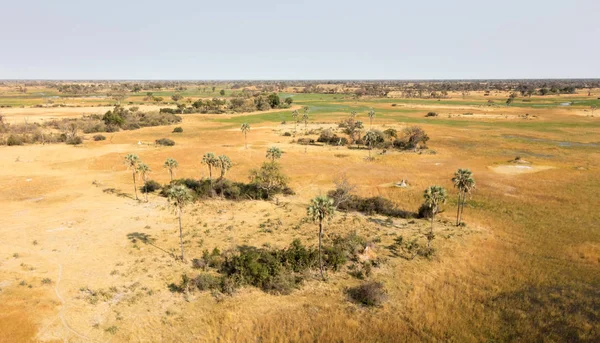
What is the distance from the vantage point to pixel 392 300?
28.0 metres

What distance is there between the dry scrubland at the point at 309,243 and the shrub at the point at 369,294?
793mm

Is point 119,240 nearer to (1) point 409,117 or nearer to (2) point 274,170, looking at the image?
(2) point 274,170

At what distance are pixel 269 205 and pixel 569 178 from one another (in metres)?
51.8

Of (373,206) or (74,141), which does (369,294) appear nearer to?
(373,206)

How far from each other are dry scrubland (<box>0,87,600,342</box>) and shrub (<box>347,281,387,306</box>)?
0.79 m

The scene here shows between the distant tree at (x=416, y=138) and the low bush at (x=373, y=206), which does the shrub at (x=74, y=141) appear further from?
the distant tree at (x=416, y=138)

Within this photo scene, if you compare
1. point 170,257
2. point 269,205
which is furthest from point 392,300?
point 269,205

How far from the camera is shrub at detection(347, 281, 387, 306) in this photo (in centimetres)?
2736

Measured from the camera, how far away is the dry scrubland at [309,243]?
24875 mm

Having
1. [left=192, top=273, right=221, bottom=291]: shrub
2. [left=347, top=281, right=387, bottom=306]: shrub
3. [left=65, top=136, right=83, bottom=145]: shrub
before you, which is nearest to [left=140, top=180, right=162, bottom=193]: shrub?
[left=192, top=273, right=221, bottom=291]: shrub

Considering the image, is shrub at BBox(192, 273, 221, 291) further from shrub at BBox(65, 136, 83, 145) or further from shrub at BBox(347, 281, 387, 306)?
shrub at BBox(65, 136, 83, 145)

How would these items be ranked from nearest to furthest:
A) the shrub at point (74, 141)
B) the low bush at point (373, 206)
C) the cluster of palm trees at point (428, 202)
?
the cluster of palm trees at point (428, 202) → the low bush at point (373, 206) → the shrub at point (74, 141)

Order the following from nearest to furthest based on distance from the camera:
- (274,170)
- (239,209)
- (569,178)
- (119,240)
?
1. (119,240)
2. (239,209)
3. (274,170)
4. (569,178)

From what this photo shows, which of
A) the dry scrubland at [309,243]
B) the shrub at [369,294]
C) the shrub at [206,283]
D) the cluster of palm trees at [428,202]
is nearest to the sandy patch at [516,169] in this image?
the dry scrubland at [309,243]
